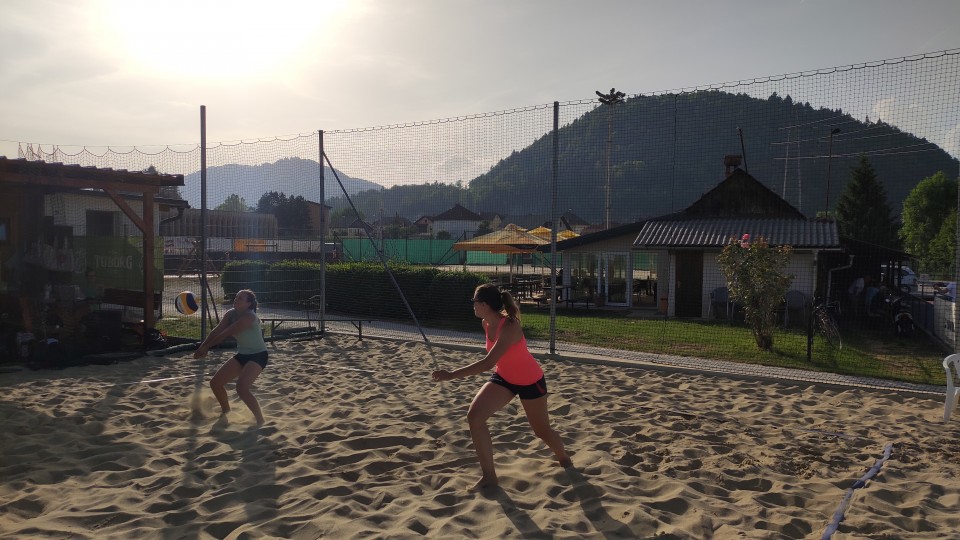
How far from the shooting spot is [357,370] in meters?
7.79

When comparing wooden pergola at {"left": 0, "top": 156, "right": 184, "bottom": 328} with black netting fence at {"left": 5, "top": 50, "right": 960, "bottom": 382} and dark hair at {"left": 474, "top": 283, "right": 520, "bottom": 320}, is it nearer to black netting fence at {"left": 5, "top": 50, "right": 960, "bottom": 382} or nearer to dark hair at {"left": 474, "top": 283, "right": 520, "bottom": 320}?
black netting fence at {"left": 5, "top": 50, "right": 960, "bottom": 382}

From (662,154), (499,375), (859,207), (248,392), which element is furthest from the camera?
(859,207)

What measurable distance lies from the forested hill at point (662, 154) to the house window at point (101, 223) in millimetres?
6110

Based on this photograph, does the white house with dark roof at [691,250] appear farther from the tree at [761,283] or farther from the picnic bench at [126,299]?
the picnic bench at [126,299]

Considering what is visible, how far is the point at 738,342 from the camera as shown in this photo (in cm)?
1133

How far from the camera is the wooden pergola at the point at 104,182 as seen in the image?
8398 millimetres

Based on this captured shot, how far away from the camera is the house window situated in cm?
1274

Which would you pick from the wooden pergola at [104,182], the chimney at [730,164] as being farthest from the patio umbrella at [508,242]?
the wooden pergola at [104,182]

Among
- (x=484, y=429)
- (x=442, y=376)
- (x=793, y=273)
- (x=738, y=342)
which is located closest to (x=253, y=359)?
(x=442, y=376)

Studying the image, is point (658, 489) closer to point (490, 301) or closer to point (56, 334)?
point (490, 301)

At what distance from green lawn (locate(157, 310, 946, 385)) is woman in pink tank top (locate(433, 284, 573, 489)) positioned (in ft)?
19.9

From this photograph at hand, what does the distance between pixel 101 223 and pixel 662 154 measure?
11110mm

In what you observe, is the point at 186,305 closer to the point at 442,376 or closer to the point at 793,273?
the point at 442,376

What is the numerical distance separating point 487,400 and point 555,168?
17.5 feet
